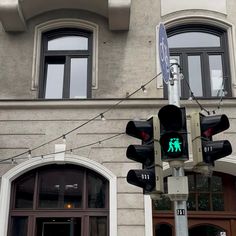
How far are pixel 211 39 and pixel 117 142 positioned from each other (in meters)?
3.39

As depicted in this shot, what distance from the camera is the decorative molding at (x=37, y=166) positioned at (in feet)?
27.9

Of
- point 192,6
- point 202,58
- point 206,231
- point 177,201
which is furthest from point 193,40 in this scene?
point 177,201

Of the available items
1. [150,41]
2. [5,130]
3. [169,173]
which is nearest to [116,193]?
[169,173]

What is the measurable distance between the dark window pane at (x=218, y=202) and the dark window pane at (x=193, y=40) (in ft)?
11.3

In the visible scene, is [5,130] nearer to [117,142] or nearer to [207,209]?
[117,142]

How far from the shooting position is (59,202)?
8945mm

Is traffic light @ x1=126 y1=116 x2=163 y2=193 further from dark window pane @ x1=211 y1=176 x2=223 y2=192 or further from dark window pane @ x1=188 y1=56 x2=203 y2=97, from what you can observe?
dark window pane @ x1=211 y1=176 x2=223 y2=192

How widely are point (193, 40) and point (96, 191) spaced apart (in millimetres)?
4155

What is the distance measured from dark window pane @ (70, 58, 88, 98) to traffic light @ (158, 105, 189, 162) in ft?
16.5

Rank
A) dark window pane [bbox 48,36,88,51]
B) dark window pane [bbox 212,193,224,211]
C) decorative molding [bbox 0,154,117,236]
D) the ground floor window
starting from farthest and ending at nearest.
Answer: dark window pane [bbox 48,36,88,51] < dark window pane [bbox 212,193,224,211] < the ground floor window < decorative molding [bbox 0,154,117,236]

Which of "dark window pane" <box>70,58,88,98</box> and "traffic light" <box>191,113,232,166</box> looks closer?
"traffic light" <box>191,113,232,166</box>

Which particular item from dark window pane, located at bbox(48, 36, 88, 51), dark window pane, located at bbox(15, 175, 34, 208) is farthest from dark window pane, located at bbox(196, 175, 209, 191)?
dark window pane, located at bbox(48, 36, 88, 51)

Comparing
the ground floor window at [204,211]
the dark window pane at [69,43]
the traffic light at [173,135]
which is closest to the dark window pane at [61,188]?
the ground floor window at [204,211]

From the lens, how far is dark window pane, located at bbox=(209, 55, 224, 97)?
31.0 feet
